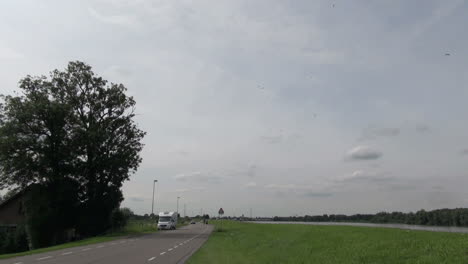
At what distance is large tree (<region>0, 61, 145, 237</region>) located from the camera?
45.8 meters

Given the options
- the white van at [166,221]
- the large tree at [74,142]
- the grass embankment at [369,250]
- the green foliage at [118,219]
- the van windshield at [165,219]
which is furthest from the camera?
the van windshield at [165,219]

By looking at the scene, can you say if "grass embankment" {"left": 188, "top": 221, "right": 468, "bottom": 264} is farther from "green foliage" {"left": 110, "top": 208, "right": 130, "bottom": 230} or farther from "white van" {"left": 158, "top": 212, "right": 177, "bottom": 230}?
"white van" {"left": 158, "top": 212, "right": 177, "bottom": 230}

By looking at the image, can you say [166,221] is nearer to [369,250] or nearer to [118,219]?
[118,219]

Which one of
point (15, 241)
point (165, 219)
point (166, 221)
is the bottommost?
point (15, 241)

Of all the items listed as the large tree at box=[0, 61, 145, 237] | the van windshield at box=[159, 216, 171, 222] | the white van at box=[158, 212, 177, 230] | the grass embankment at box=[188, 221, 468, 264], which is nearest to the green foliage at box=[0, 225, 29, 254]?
the large tree at box=[0, 61, 145, 237]

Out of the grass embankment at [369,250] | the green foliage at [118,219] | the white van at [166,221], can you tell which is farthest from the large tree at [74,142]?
the grass embankment at [369,250]

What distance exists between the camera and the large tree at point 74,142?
150 ft

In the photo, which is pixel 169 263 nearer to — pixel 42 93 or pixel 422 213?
pixel 422 213

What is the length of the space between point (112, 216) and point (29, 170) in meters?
12.9

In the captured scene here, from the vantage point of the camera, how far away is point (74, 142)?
158 ft

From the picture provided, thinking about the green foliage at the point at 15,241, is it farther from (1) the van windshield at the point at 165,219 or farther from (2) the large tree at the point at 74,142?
(1) the van windshield at the point at 165,219

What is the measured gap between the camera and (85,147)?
49.1 m

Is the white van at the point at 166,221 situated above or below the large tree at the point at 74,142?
below

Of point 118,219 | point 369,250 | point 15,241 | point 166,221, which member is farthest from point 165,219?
point 369,250
